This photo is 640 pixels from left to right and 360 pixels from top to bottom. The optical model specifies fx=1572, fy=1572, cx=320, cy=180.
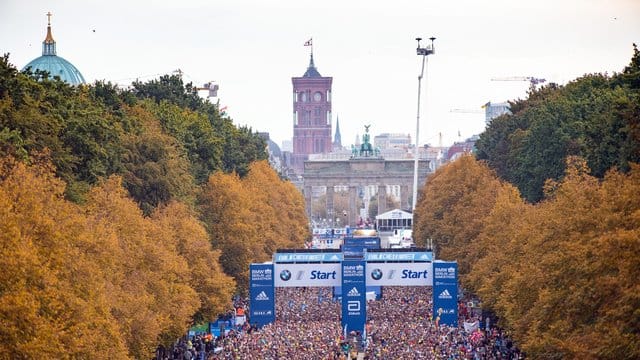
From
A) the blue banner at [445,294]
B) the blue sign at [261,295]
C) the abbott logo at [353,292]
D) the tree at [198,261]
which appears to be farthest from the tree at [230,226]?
the blue banner at [445,294]

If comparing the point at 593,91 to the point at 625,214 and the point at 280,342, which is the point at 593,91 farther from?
Result: the point at 625,214

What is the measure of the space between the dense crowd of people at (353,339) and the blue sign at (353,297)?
90 centimetres

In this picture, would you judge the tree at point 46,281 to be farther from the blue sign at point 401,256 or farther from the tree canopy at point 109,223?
the blue sign at point 401,256

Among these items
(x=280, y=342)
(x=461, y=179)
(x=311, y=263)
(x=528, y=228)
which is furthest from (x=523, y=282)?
(x=461, y=179)

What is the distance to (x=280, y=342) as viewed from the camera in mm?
78812

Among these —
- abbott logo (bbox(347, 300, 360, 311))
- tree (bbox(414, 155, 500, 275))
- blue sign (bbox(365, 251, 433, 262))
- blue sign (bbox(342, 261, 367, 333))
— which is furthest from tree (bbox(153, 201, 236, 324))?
tree (bbox(414, 155, 500, 275))

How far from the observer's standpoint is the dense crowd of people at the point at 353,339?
7575 cm

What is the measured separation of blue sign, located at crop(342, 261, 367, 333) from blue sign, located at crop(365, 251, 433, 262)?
507cm

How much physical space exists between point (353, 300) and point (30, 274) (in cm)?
3915

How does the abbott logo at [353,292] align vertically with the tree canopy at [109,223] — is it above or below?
below

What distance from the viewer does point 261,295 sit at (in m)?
90.9

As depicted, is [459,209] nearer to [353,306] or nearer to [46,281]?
[353,306]

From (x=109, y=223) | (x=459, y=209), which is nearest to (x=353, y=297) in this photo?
(x=109, y=223)

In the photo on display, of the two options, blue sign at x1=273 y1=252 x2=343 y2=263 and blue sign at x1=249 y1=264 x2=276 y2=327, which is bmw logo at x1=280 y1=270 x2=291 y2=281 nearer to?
blue sign at x1=273 y1=252 x2=343 y2=263
